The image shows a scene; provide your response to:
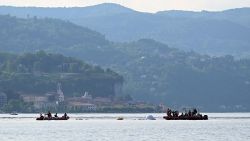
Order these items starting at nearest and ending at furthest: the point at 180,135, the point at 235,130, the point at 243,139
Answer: the point at 243,139, the point at 180,135, the point at 235,130

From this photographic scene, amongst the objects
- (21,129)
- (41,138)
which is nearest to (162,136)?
(41,138)

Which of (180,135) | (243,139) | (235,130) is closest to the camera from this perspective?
(243,139)

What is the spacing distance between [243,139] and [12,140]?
27.0m

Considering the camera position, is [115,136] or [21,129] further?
[21,129]

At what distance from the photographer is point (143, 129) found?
6821 inches

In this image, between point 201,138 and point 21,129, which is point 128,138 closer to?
point 201,138

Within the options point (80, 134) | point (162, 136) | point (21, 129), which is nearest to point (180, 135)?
point (162, 136)

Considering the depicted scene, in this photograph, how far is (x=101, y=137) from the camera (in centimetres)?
14900

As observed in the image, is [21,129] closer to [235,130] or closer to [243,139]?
[235,130]

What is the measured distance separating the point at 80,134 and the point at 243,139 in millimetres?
24540

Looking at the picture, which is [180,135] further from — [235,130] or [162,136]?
[235,130]

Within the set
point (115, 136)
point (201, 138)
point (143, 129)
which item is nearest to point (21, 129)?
point (143, 129)

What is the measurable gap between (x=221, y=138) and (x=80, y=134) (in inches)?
833

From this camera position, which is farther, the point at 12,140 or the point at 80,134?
the point at 80,134
